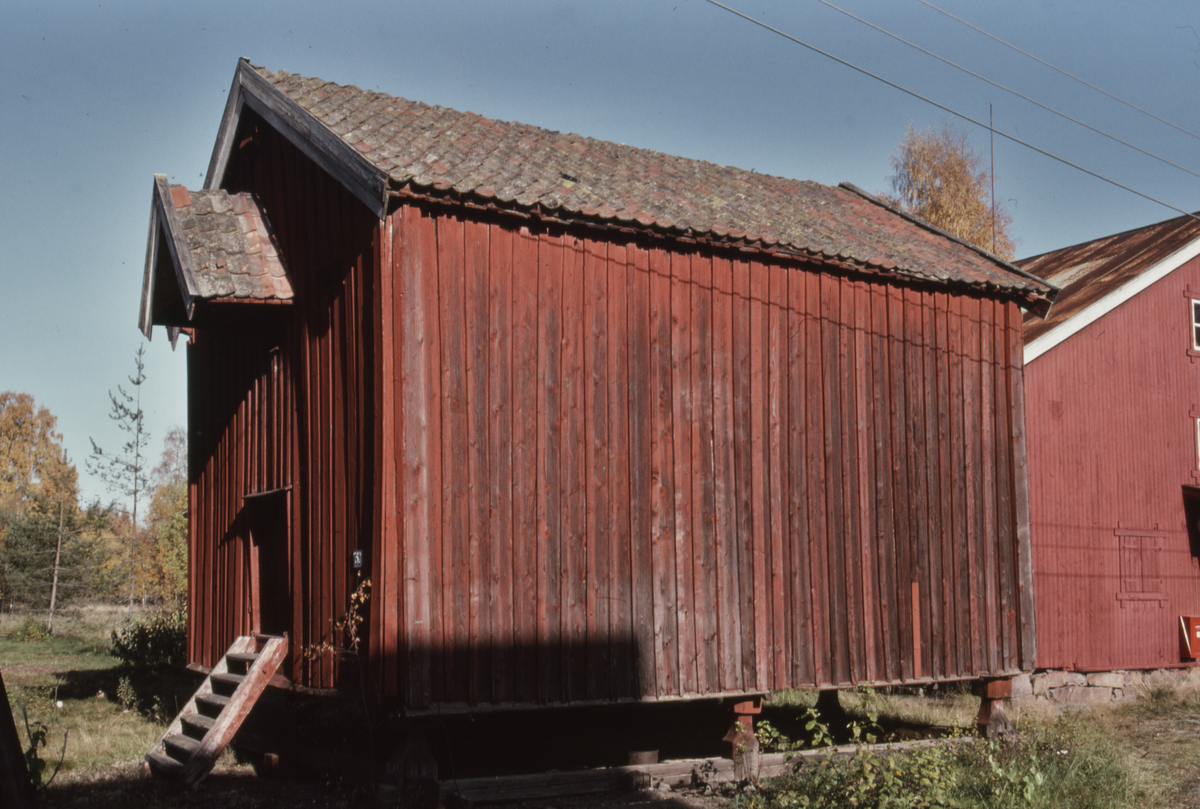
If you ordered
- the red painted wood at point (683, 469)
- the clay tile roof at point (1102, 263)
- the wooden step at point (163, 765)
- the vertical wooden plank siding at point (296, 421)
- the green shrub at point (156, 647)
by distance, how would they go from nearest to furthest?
the wooden step at point (163, 765) → the vertical wooden plank siding at point (296, 421) → the red painted wood at point (683, 469) → the clay tile roof at point (1102, 263) → the green shrub at point (156, 647)

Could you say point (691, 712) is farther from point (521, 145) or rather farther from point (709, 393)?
point (521, 145)

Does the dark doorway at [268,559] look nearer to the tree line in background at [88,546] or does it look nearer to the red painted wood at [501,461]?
the red painted wood at [501,461]

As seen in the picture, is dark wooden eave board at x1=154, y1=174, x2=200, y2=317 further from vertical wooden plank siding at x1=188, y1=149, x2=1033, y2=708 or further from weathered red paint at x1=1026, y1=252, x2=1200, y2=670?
weathered red paint at x1=1026, y1=252, x2=1200, y2=670

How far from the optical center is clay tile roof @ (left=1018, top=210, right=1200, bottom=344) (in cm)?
1513

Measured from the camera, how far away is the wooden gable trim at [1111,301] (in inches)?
567

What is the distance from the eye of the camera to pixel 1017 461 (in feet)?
38.1

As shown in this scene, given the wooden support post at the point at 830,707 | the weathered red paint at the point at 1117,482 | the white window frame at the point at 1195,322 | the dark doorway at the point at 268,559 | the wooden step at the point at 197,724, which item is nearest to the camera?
the wooden step at the point at 197,724

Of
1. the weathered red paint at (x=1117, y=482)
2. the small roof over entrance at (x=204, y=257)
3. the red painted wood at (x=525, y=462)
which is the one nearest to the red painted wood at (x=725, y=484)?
the red painted wood at (x=525, y=462)

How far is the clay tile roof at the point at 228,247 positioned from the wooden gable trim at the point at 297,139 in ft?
3.39

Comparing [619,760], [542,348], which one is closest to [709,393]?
[542,348]

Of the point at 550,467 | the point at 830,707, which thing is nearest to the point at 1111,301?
the point at 830,707

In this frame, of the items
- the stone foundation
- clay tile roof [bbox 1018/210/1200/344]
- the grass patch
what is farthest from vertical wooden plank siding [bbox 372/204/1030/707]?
clay tile roof [bbox 1018/210/1200/344]

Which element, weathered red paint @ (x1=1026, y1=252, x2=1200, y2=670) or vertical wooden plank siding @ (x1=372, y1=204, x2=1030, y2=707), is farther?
weathered red paint @ (x1=1026, y1=252, x2=1200, y2=670)

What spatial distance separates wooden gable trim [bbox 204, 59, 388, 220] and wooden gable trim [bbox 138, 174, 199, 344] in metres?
1.29
